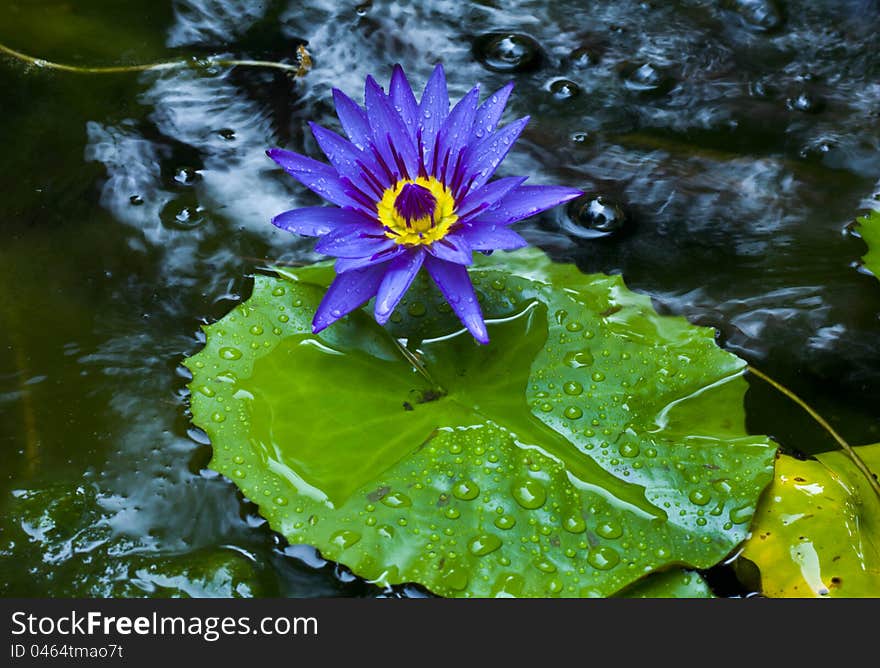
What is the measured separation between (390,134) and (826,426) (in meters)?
1.35

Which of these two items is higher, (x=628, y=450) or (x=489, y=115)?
(x=489, y=115)

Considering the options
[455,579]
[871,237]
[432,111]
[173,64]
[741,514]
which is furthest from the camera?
[173,64]

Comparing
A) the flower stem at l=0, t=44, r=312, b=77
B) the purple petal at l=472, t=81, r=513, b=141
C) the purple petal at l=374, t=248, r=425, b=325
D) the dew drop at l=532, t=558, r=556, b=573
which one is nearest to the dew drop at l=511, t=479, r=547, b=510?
the dew drop at l=532, t=558, r=556, b=573

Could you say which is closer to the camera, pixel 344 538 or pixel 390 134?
pixel 344 538

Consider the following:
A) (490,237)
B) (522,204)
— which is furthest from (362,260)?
(522,204)

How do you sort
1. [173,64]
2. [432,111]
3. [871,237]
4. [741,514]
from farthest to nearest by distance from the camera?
[173,64] < [871,237] < [432,111] < [741,514]

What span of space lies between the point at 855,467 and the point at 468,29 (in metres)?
2.07

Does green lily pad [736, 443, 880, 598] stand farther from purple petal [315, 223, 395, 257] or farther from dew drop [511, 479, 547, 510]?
purple petal [315, 223, 395, 257]

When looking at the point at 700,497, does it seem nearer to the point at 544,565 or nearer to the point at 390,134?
the point at 544,565

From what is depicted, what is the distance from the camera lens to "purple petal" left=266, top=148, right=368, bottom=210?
182cm

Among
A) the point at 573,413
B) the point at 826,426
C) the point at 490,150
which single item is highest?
the point at 490,150

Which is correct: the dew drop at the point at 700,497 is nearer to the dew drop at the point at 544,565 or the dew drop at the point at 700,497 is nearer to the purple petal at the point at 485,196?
the dew drop at the point at 544,565

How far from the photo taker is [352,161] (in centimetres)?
186

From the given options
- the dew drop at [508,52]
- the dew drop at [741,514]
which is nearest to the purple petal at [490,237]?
the dew drop at [741,514]
